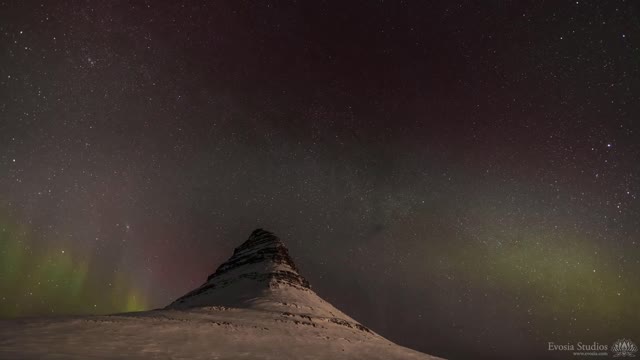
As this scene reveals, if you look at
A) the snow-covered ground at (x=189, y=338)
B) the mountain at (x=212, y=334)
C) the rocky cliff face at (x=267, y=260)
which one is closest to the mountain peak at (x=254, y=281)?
the rocky cliff face at (x=267, y=260)

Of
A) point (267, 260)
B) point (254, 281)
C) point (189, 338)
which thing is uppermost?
point (267, 260)

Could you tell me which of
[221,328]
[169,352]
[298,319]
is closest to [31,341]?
[169,352]

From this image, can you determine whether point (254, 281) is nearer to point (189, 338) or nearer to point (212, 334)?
point (212, 334)

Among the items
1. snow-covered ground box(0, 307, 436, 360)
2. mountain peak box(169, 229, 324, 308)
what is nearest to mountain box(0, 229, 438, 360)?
snow-covered ground box(0, 307, 436, 360)

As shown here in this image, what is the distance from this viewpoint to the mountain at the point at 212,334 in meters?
12.4

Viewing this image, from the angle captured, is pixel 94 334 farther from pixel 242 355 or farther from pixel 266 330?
pixel 266 330

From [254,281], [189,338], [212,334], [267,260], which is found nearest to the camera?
[189,338]

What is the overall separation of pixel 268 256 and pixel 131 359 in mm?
42232

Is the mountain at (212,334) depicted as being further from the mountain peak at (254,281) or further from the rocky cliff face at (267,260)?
the rocky cliff face at (267,260)

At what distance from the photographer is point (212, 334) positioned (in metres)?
18.2

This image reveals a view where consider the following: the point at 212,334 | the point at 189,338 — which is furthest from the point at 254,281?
the point at 189,338

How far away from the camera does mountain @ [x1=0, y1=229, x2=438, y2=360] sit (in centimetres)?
1242

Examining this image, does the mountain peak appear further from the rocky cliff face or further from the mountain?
the mountain

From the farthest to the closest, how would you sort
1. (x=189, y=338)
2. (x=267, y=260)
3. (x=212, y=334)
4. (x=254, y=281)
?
(x=267, y=260)
(x=254, y=281)
(x=212, y=334)
(x=189, y=338)
